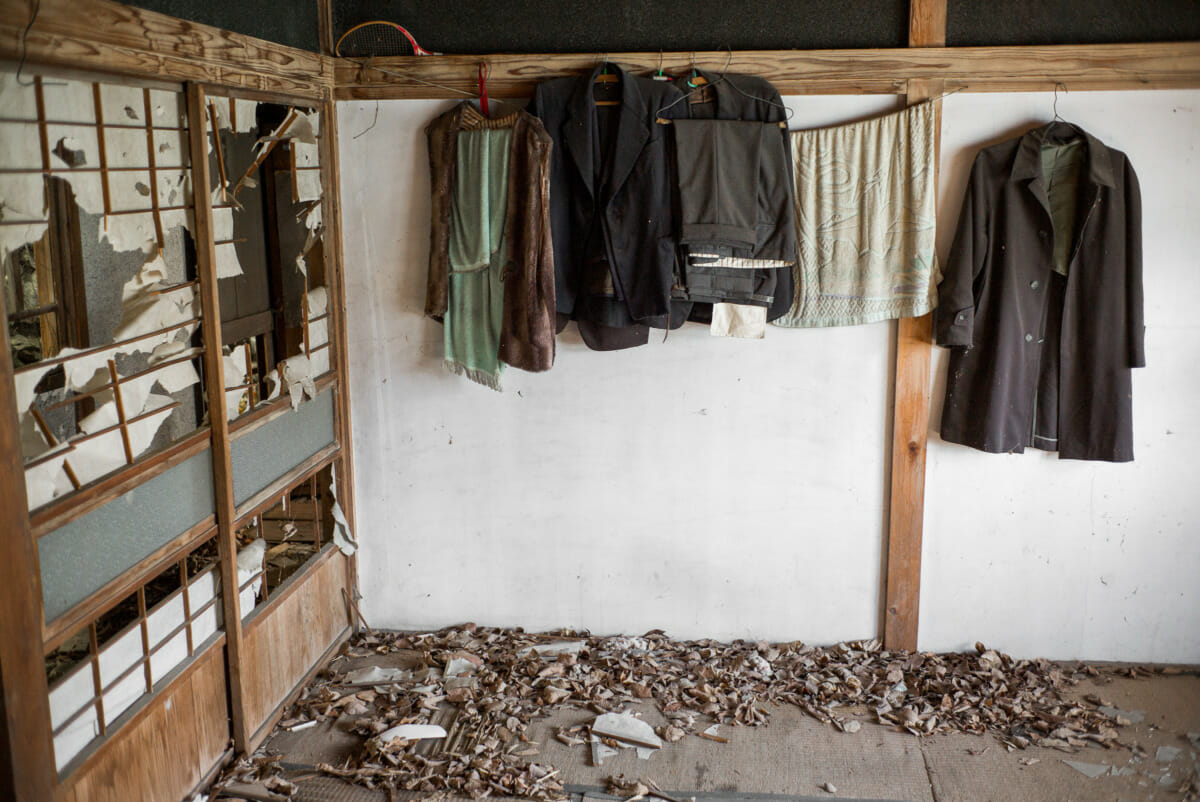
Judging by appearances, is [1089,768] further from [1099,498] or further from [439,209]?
[439,209]

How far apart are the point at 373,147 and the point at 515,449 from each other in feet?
4.27

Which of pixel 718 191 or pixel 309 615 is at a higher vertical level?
pixel 718 191

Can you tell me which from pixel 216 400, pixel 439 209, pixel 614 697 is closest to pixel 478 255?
pixel 439 209

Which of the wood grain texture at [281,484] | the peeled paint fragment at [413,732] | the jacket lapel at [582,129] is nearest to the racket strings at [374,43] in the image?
the jacket lapel at [582,129]

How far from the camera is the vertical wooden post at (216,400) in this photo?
2.94 meters

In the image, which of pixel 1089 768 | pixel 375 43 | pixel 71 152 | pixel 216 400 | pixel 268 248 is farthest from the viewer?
pixel 375 43

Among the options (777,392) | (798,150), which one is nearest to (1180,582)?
(777,392)

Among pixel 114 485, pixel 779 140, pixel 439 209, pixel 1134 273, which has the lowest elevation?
pixel 114 485

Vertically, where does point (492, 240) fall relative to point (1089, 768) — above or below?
above

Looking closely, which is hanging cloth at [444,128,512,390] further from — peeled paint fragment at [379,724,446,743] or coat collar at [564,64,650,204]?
peeled paint fragment at [379,724,446,743]

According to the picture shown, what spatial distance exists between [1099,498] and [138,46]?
3.57 metres

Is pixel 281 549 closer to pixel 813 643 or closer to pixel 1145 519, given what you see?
pixel 813 643

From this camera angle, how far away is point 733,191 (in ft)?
12.1

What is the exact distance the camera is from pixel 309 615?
385cm
